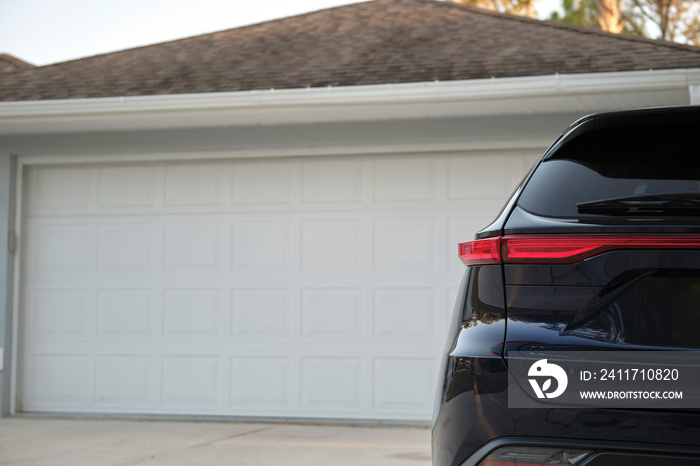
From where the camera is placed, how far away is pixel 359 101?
6879mm

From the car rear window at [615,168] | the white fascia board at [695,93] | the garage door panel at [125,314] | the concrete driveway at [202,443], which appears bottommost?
the concrete driveway at [202,443]

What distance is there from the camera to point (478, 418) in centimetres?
205

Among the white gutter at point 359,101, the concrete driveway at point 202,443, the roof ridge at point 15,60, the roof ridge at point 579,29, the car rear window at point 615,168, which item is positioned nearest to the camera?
the car rear window at point 615,168

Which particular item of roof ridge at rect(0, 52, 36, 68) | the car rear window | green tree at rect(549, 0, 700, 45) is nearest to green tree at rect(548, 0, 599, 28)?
green tree at rect(549, 0, 700, 45)

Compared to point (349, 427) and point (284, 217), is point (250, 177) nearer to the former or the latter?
point (284, 217)

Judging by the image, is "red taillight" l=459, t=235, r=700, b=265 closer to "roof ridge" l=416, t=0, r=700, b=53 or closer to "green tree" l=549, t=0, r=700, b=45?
"roof ridge" l=416, t=0, r=700, b=53

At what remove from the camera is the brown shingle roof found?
7023mm

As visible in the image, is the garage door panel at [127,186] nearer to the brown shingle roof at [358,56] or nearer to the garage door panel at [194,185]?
the garage door panel at [194,185]

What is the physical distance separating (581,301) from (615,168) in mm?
435

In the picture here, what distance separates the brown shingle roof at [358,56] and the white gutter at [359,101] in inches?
9.5

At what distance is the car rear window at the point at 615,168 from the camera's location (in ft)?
7.01

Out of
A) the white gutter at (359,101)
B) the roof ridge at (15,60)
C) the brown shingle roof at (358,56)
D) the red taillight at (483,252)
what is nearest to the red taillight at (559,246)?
the red taillight at (483,252)

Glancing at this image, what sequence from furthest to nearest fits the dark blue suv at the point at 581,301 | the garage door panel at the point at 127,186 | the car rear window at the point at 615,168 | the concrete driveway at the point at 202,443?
the garage door panel at the point at 127,186 → the concrete driveway at the point at 202,443 → the car rear window at the point at 615,168 → the dark blue suv at the point at 581,301

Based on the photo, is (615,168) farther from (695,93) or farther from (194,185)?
(194,185)
